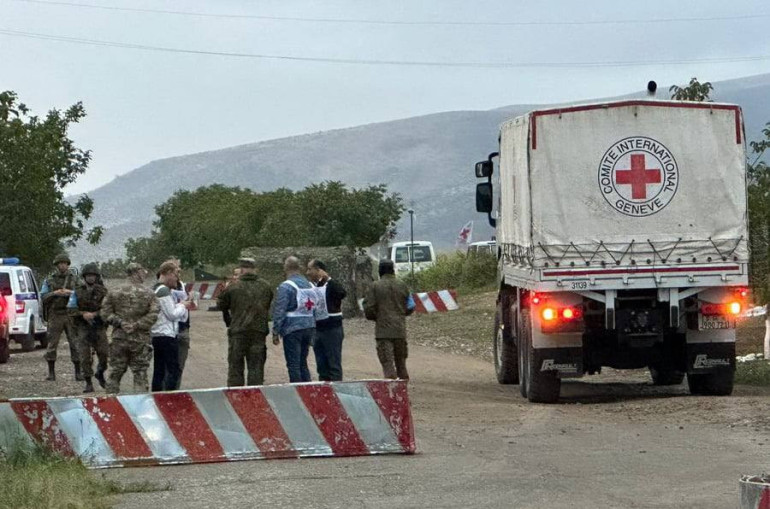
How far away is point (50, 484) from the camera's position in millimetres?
10828

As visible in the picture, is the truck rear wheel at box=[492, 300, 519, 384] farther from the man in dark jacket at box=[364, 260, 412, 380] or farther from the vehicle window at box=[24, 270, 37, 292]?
the vehicle window at box=[24, 270, 37, 292]

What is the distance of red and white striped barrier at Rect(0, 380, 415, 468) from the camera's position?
42.2 ft

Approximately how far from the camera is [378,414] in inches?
516

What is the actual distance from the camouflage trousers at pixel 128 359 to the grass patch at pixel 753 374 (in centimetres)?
892

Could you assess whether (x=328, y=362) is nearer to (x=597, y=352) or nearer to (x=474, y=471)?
(x=597, y=352)

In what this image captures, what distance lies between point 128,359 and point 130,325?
1.34ft

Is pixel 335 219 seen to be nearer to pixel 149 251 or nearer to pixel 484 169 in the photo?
pixel 484 169

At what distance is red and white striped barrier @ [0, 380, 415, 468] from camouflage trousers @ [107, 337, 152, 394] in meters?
3.16

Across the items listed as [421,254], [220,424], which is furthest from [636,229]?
[421,254]

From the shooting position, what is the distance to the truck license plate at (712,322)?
1783 centimetres

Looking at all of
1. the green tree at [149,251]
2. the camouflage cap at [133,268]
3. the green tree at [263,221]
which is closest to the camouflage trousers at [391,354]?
the camouflage cap at [133,268]

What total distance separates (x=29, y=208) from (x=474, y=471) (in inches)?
1228

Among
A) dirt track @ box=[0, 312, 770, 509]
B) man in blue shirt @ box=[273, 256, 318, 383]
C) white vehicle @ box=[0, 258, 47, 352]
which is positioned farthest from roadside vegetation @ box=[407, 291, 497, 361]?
man in blue shirt @ box=[273, 256, 318, 383]

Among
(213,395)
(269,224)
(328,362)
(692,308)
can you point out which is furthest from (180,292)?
(269,224)
